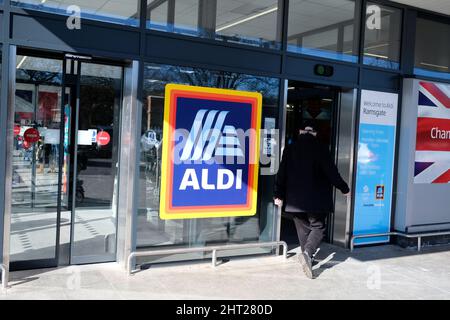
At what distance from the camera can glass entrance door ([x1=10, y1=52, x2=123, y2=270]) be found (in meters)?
4.98

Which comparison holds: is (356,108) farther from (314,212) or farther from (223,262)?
(223,262)

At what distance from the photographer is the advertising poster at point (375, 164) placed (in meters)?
6.75

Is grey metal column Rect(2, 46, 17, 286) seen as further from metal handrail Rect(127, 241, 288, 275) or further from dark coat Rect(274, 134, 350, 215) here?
dark coat Rect(274, 134, 350, 215)

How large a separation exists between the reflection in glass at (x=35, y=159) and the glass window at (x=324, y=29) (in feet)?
9.52

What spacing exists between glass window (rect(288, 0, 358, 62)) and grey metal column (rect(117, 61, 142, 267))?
208cm

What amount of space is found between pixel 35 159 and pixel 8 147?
1.57ft

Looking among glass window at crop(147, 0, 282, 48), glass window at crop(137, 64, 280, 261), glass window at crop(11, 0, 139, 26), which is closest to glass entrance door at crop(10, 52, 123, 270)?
glass window at crop(137, 64, 280, 261)

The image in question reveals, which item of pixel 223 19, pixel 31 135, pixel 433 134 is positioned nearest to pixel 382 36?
pixel 433 134

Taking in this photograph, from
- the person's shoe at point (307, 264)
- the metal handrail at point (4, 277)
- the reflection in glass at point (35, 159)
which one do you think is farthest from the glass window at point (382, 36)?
the metal handrail at point (4, 277)

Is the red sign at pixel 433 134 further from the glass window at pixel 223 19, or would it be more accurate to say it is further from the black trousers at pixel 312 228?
the glass window at pixel 223 19

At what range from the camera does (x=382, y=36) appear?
6.89 m

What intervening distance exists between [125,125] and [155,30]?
1.06m

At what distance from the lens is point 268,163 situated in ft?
19.7
